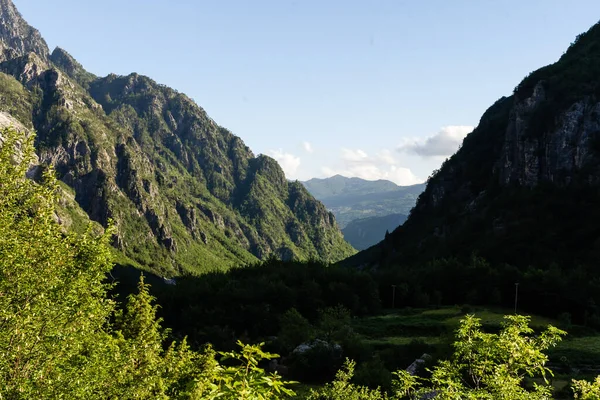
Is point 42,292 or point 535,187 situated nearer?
point 42,292

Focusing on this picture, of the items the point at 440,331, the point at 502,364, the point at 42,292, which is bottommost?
the point at 440,331

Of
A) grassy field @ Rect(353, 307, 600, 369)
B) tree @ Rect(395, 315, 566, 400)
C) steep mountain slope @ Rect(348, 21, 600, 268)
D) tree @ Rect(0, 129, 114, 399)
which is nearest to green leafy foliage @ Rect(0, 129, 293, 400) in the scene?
tree @ Rect(0, 129, 114, 399)

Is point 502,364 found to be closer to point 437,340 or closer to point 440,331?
point 437,340

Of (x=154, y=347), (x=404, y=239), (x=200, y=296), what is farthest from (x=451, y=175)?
(x=154, y=347)

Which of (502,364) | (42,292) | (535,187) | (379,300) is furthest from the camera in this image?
(535,187)

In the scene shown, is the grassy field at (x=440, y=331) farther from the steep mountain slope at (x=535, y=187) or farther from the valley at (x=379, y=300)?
the steep mountain slope at (x=535, y=187)

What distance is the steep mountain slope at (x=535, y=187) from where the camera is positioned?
10544cm

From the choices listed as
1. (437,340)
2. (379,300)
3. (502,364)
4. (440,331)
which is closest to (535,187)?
(379,300)

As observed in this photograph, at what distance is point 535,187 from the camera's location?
4808 inches

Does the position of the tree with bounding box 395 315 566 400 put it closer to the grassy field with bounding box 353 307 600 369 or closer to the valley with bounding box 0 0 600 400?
the valley with bounding box 0 0 600 400

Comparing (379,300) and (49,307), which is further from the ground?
(49,307)

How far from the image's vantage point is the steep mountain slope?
105 m

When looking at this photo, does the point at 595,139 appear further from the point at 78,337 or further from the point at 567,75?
the point at 78,337

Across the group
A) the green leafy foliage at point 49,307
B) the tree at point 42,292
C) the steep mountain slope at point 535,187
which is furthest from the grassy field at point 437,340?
the steep mountain slope at point 535,187
